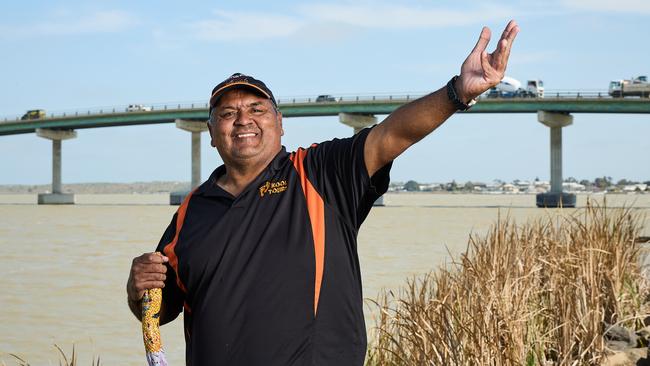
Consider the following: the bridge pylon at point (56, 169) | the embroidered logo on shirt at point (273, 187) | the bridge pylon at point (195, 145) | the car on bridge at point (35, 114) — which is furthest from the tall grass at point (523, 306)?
the car on bridge at point (35, 114)

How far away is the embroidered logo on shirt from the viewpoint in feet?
10.5

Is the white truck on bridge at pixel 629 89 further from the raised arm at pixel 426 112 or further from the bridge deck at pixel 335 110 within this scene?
the raised arm at pixel 426 112

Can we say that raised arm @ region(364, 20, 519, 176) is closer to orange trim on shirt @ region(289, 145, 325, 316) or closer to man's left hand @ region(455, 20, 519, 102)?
man's left hand @ region(455, 20, 519, 102)

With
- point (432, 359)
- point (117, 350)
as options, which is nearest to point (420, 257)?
point (117, 350)

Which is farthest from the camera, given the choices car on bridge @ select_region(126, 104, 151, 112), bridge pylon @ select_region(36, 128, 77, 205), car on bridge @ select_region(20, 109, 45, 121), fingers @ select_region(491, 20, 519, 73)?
car on bridge @ select_region(20, 109, 45, 121)

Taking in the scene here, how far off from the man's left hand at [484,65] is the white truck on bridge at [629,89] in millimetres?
58608

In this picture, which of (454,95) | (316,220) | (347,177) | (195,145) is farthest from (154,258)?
(195,145)

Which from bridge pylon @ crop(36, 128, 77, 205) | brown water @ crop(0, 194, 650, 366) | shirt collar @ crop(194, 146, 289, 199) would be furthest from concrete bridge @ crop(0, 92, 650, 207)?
shirt collar @ crop(194, 146, 289, 199)

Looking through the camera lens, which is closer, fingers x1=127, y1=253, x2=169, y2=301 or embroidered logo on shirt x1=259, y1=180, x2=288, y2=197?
embroidered logo on shirt x1=259, y1=180, x2=288, y2=197

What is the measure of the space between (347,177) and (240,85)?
61cm

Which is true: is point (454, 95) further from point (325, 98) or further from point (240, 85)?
point (325, 98)

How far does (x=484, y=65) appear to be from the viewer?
297cm

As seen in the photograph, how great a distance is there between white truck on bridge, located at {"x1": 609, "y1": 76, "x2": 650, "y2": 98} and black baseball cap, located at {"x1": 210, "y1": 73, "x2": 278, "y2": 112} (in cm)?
5848

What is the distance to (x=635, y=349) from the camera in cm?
600
